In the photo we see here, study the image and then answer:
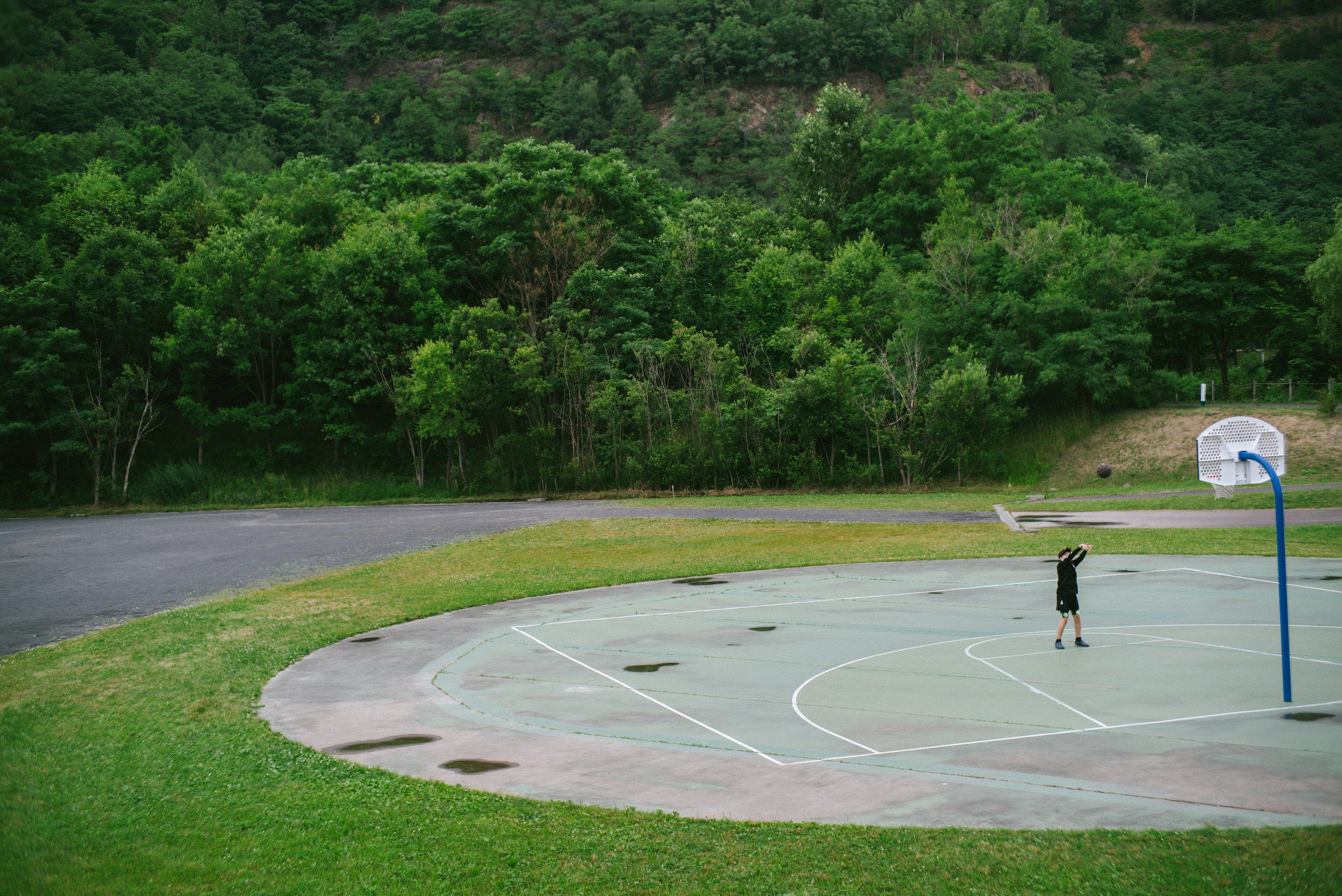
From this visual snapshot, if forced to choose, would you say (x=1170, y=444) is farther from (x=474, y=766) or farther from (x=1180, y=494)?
(x=474, y=766)

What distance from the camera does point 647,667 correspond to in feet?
40.0

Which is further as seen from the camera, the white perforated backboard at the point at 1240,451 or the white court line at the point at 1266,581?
the white court line at the point at 1266,581

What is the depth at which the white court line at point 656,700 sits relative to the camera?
862 cm

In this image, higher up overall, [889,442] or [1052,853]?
[889,442]

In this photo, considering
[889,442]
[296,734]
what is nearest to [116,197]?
[889,442]

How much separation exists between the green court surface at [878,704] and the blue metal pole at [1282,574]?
0.26 metres

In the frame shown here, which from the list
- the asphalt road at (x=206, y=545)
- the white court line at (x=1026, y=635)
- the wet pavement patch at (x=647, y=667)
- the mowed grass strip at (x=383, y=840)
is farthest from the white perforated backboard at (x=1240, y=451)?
the asphalt road at (x=206, y=545)

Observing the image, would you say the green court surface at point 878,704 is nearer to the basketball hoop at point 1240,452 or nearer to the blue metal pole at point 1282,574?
the blue metal pole at point 1282,574

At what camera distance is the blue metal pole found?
9633mm

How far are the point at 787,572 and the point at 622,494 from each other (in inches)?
861

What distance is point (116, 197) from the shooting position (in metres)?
51.3

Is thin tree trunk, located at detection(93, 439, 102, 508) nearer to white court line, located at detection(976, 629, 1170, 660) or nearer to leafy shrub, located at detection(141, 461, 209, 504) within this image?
leafy shrub, located at detection(141, 461, 209, 504)

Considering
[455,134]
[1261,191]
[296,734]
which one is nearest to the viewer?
[1261,191]

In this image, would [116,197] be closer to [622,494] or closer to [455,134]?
[622,494]
